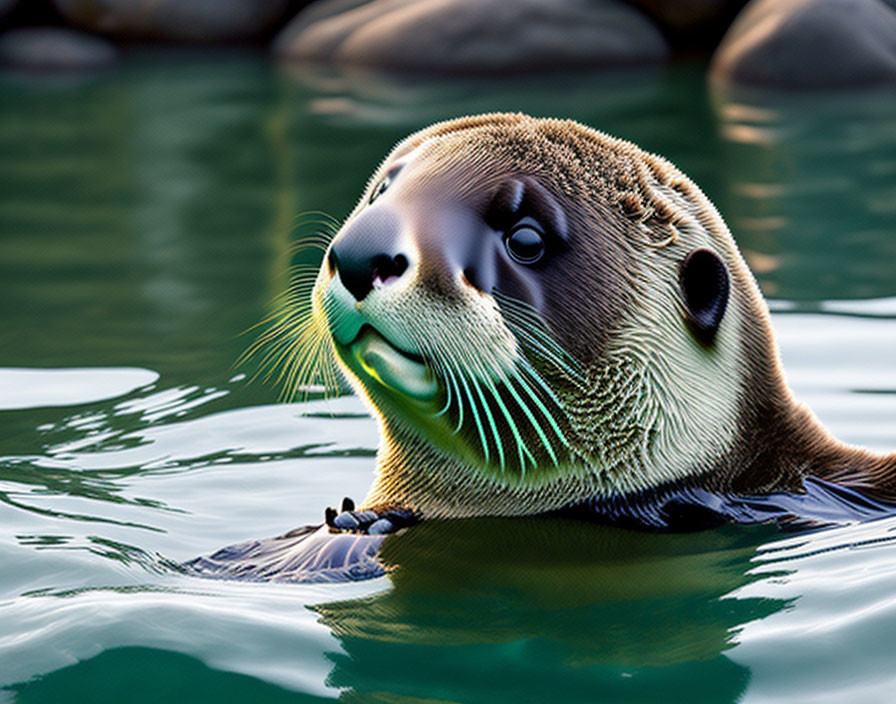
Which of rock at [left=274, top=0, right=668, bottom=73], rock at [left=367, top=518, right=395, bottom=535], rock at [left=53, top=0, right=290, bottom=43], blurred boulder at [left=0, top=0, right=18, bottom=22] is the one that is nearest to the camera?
rock at [left=367, top=518, right=395, bottom=535]

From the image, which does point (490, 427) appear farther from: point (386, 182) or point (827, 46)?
point (827, 46)

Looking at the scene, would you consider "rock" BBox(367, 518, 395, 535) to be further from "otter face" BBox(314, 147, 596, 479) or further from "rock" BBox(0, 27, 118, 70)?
"rock" BBox(0, 27, 118, 70)

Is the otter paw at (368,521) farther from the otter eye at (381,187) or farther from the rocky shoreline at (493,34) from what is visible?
the rocky shoreline at (493,34)

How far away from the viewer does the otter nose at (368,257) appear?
10.8ft

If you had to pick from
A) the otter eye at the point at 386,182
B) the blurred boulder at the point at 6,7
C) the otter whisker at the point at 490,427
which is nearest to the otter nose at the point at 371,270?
the otter whisker at the point at 490,427

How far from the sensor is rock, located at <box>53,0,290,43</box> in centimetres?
1650

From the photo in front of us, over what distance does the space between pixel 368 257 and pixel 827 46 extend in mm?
11173

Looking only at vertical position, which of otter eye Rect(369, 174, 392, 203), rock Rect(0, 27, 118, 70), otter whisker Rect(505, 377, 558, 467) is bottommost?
rock Rect(0, 27, 118, 70)

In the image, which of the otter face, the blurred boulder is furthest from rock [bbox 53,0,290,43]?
the otter face

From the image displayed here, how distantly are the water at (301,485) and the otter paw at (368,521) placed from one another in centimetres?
9

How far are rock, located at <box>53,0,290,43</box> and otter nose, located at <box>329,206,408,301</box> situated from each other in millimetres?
14103

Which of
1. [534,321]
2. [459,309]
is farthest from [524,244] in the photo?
[459,309]

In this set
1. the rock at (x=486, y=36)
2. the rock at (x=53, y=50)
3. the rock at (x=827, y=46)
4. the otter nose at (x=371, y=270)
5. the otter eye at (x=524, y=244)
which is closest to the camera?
the otter nose at (x=371, y=270)

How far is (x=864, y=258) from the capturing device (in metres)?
7.63
